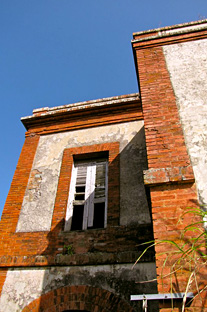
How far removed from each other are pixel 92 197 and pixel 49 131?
2616mm

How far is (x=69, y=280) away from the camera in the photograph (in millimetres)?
5051

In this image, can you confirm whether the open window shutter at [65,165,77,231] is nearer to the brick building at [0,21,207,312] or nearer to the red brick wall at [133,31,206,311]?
the brick building at [0,21,207,312]

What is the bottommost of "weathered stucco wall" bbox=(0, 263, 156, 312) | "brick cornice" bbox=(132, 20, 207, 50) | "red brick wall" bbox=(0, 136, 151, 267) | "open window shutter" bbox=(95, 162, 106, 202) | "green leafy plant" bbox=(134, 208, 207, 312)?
"green leafy plant" bbox=(134, 208, 207, 312)

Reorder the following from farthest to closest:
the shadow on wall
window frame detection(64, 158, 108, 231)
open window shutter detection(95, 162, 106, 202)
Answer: open window shutter detection(95, 162, 106, 202)
window frame detection(64, 158, 108, 231)
the shadow on wall

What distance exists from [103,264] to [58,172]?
267 cm

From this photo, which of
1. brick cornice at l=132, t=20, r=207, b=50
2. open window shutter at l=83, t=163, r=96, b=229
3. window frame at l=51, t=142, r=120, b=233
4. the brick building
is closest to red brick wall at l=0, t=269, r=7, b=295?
the brick building

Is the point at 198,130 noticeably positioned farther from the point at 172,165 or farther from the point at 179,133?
the point at 172,165

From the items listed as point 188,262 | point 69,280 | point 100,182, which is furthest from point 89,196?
point 188,262

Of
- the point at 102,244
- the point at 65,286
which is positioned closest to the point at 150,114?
the point at 102,244

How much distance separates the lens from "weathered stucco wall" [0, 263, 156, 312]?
4715mm

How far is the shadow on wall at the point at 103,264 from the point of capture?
4.68 meters

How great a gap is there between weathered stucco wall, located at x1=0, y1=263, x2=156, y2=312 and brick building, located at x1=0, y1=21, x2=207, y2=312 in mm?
18

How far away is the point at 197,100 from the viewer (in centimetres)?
415

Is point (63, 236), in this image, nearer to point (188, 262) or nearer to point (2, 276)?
point (2, 276)
